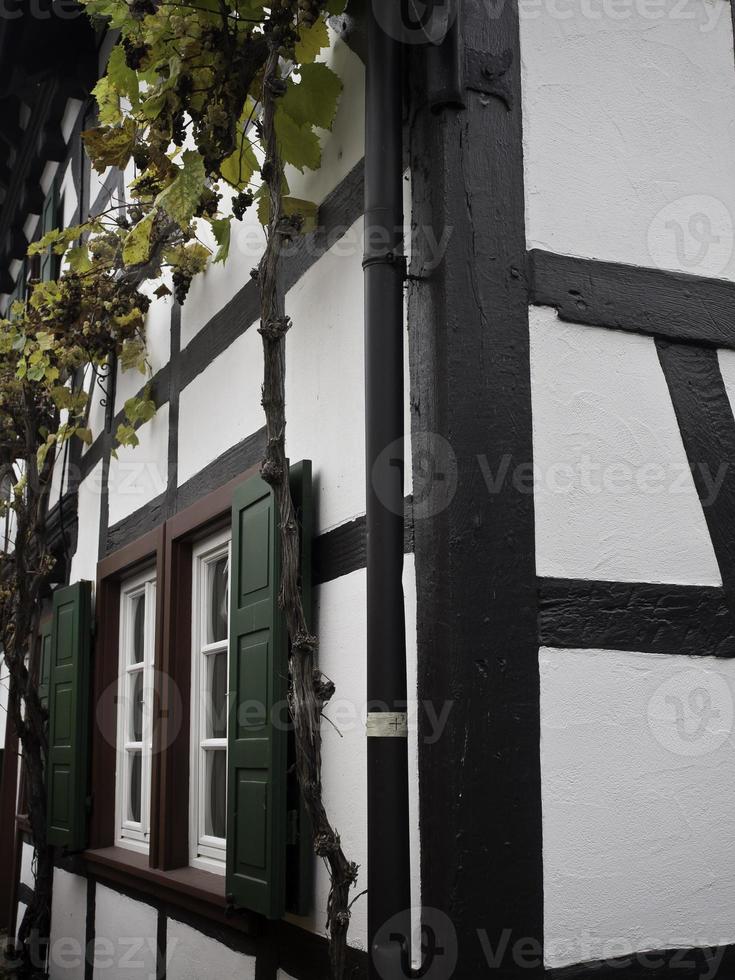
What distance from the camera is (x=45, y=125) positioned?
7.40 meters

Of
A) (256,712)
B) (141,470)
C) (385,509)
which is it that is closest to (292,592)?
(385,509)

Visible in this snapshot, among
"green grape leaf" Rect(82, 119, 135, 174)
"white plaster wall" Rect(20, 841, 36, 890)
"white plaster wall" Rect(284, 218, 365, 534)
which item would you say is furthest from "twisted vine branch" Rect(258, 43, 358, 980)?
"white plaster wall" Rect(20, 841, 36, 890)

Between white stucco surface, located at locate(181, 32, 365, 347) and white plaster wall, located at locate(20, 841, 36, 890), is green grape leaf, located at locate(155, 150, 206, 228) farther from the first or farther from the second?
white plaster wall, located at locate(20, 841, 36, 890)

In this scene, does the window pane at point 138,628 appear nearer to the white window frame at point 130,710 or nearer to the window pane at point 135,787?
the white window frame at point 130,710

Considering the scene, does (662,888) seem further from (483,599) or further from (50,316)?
(50,316)

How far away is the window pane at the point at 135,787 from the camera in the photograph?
511 cm

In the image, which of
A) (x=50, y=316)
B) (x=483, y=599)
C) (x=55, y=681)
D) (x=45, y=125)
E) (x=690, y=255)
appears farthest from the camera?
(x=45, y=125)

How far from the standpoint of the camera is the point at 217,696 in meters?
4.16

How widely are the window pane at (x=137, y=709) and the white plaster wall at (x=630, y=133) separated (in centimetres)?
315

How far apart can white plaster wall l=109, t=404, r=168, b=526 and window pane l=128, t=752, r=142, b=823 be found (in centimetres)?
106

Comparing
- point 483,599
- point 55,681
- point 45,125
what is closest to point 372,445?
point 483,599

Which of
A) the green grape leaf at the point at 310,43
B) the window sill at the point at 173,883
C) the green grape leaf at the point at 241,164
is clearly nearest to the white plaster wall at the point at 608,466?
the green grape leaf at the point at 310,43

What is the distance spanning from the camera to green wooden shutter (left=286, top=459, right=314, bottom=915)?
10.2 feet

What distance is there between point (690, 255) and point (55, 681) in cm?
393
